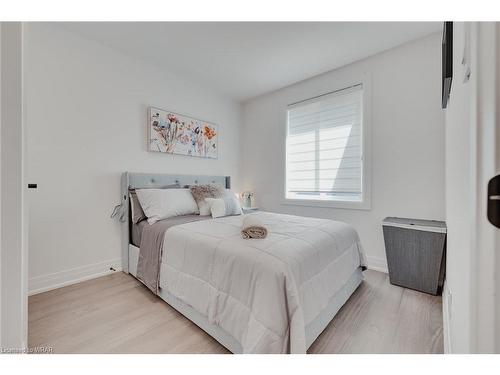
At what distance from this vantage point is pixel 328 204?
2920mm

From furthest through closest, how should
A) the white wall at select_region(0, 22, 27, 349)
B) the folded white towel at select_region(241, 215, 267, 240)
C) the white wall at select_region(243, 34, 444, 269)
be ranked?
the white wall at select_region(243, 34, 444, 269) < the folded white towel at select_region(241, 215, 267, 240) < the white wall at select_region(0, 22, 27, 349)

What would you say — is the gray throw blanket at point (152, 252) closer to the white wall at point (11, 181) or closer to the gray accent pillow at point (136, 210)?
the gray accent pillow at point (136, 210)

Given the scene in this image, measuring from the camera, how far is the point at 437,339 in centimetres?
136

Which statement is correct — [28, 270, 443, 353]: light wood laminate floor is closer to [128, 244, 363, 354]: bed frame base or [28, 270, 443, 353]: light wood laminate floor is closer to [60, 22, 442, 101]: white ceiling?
[128, 244, 363, 354]: bed frame base

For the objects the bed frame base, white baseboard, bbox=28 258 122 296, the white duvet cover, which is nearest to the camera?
the white duvet cover

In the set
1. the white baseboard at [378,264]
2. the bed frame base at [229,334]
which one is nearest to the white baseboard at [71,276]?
the bed frame base at [229,334]

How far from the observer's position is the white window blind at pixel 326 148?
2.72m

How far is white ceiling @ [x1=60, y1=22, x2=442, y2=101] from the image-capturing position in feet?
6.77

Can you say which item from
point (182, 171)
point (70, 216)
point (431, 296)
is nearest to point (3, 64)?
point (70, 216)

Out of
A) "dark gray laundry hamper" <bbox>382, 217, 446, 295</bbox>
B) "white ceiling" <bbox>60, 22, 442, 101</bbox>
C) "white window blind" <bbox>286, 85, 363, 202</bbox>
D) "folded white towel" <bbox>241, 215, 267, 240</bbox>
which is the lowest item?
"dark gray laundry hamper" <bbox>382, 217, 446, 295</bbox>

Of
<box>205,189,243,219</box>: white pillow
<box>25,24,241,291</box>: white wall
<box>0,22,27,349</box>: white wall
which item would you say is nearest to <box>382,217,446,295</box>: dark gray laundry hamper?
<box>205,189,243,219</box>: white pillow

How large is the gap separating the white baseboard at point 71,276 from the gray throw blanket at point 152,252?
2.05 feet

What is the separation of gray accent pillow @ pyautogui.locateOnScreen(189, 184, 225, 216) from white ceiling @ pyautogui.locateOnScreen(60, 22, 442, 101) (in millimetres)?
1622

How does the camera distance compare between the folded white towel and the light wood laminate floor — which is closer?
the light wood laminate floor
